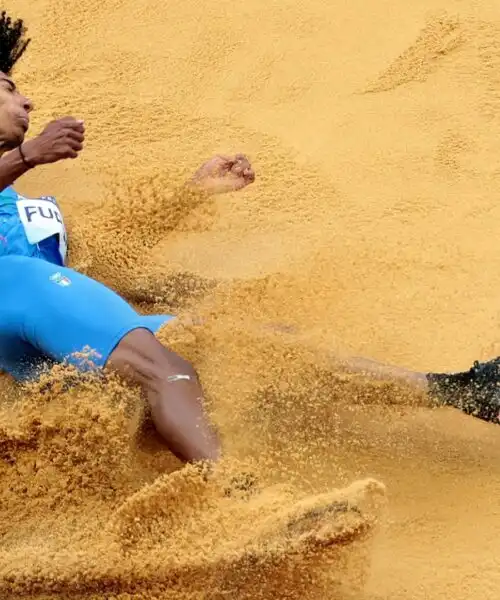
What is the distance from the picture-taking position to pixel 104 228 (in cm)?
379

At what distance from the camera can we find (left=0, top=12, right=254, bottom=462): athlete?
2656 mm

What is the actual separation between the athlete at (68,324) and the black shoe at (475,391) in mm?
681

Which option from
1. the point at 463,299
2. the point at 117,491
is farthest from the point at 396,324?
the point at 117,491

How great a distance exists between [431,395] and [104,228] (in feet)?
5.18

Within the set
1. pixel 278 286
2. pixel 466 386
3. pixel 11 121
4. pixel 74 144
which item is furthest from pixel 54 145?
pixel 466 386

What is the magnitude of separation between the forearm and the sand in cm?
65

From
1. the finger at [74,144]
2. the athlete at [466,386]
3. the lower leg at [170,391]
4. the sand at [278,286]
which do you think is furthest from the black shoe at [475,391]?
the finger at [74,144]

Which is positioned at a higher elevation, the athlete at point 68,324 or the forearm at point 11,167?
the forearm at point 11,167

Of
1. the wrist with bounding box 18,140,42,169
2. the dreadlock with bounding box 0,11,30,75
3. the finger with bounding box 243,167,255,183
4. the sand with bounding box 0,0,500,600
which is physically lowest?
the sand with bounding box 0,0,500,600

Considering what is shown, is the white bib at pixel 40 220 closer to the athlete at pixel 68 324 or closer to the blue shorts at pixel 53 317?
the athlete at pixel 68 324

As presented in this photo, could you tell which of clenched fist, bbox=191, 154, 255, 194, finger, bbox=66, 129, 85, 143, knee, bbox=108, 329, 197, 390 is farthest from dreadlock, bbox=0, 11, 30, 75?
knee, bbox=108, 329, 197, 390

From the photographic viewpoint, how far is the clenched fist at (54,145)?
2.94 metres

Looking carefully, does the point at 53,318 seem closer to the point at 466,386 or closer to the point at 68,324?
the point at 68,324

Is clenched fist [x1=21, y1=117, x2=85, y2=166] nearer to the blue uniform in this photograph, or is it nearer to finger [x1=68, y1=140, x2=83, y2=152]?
finger [x1=68, y1=140, x2=83, y2=152]
